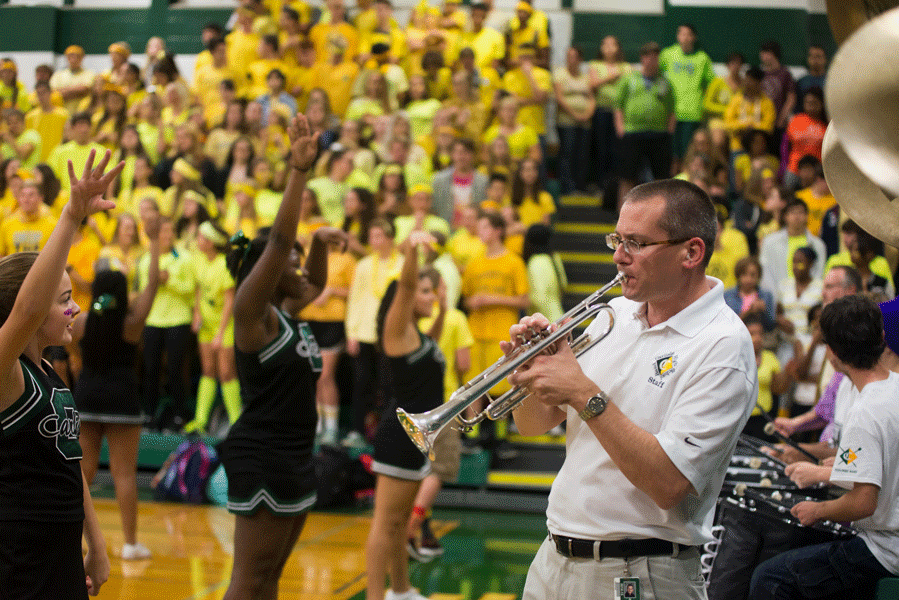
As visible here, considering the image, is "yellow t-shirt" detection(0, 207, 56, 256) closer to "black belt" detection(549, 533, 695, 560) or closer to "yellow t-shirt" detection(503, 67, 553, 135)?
"yellow t-shirt" detection(503, 67, 553, 135)

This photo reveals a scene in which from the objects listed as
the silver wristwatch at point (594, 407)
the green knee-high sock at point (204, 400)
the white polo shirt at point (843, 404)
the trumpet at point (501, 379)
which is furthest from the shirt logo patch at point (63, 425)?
the green knee-high sock at point (204, 400)

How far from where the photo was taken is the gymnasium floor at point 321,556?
530cm

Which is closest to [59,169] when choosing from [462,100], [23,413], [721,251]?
[462,100]

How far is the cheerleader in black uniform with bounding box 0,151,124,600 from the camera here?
92.5 inches

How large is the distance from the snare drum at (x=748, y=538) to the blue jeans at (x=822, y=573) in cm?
16

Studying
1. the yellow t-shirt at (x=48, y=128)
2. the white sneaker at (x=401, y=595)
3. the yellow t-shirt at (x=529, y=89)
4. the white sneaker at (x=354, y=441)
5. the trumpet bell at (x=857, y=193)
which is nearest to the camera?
the trumpet bell at (x=857, y=193)

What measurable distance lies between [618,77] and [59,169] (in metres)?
6.72

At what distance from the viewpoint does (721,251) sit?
815cm

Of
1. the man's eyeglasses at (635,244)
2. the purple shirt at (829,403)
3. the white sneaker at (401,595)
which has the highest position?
the man's eyeglasses at (635,244)

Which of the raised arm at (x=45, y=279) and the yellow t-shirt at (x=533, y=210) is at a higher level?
the raised arm at (x=45, y=279)

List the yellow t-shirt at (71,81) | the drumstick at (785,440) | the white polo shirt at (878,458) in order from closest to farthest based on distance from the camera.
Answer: the white polo shirt at (878,458)
the drumstick at (785,440)
the yellow t-shirt at (71,81)

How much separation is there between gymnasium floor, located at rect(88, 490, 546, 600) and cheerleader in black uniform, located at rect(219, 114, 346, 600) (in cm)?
193

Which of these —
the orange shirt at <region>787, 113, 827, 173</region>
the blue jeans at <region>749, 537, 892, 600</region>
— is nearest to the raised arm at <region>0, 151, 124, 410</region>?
the blue jeans at <region>749, 537, 892, 600</region>

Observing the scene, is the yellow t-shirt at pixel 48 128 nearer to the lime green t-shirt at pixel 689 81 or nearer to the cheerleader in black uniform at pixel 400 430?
the lime green t-shirt at pixel 689 81
